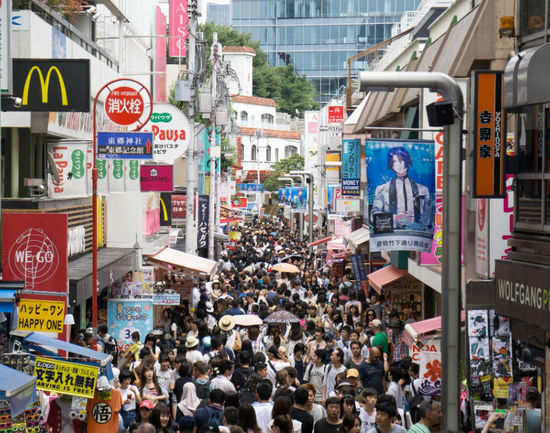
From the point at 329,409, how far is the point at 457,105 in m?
3.27

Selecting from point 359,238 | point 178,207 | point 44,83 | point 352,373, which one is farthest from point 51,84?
point 178,207

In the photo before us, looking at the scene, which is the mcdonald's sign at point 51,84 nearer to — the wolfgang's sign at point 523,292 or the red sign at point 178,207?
the wolfgang's sign at point 523,292

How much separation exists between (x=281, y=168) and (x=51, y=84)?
8084cm

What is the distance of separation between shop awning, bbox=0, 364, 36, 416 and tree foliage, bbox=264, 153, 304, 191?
79.3m

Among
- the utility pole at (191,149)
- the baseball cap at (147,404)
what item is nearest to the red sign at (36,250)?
the baseball cap at (147,404)

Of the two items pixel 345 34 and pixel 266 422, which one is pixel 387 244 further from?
pixel 345 34

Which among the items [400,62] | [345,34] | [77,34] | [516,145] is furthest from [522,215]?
[345,34]

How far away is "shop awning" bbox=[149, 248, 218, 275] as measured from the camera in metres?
23.0

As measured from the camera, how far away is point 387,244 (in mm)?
13328

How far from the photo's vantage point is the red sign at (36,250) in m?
13.3

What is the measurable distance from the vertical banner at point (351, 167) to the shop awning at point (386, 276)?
19.0 ft

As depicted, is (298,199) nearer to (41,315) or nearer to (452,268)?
(41,315)

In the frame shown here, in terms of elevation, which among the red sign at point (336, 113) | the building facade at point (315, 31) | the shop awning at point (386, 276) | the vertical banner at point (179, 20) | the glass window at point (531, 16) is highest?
the building facade at point (315, 31)

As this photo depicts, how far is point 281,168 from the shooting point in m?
93.5
